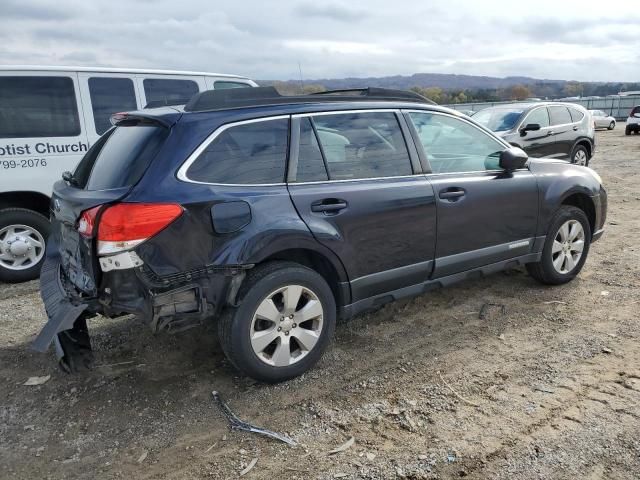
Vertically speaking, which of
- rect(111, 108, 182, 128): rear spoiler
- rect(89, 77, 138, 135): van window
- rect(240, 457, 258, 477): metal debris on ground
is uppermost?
rect(89, 77, 138, 135): van window

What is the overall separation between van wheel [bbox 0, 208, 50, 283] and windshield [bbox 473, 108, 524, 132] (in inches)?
321

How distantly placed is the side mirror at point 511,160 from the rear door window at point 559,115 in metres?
7.68

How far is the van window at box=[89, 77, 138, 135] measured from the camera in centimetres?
563

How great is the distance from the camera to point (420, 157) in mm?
3830

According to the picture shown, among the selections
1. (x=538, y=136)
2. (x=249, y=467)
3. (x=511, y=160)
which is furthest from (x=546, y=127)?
(x=249, y=467)

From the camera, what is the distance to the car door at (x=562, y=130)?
35.6ft

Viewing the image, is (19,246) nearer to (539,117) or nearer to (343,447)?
(343,447)

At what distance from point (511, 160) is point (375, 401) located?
7.27 feet

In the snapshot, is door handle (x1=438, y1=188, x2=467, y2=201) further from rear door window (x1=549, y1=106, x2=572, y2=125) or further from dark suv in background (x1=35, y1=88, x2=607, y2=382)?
rear door window (x1=549, y1=106, x2=572, y2=125)

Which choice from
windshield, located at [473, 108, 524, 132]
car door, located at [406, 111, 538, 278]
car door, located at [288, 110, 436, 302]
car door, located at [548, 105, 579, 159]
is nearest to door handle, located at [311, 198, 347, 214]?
car door, located at [288, 110, 436, 302]

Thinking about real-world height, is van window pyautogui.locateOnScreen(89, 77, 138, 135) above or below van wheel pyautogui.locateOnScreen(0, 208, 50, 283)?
above

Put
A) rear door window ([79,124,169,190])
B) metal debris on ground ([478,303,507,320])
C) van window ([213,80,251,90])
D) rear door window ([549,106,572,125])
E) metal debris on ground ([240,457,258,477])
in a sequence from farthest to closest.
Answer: rear door window ([549,106,572,125]) → van window ([213,80,251,90]) → metal debris on ground ([478,303,507,320]) → rear door window ([79,124,169,190]) → metal debris on ground ([240,457,258,477])

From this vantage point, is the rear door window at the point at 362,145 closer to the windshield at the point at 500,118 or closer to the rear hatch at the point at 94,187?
the rear hatch at the point at 94,187

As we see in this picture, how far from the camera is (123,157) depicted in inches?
122
